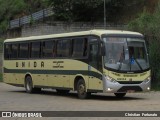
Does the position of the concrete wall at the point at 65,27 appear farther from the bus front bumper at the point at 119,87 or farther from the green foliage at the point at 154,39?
the bus front bumper at the point at 119,87

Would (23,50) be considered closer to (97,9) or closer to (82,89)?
(82,89)

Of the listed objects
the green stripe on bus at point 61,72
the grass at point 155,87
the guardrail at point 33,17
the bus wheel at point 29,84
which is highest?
the guardrail at point 33,17

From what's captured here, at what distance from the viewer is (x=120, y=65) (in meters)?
22.9

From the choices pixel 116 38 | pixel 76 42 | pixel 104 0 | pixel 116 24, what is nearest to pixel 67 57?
pixel 76 42

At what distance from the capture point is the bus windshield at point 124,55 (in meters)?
22.9

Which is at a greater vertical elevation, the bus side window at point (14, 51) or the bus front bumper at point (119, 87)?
the bus side window at point (14, 51)

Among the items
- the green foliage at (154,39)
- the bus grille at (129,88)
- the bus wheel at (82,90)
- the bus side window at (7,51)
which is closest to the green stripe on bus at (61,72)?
the bus wheel at (82,90)

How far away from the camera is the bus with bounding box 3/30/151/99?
2288 centimetres

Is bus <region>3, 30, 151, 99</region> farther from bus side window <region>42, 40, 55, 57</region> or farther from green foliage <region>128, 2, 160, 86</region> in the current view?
green foliage <region>128, 2, 160, 86</region>

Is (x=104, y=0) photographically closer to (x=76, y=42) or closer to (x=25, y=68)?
(x=25, y=68)

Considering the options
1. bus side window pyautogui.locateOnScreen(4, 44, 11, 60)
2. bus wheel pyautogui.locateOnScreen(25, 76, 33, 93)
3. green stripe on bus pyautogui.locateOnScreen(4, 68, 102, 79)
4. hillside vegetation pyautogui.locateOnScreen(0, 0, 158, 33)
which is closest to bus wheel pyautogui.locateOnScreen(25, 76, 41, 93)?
bus wheel pyautogui.locateOnScreen(25, 76, 33, 93)

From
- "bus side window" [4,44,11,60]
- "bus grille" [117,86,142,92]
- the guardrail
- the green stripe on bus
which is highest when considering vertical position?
the guardrail

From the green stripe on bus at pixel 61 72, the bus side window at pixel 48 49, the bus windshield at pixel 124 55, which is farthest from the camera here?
the bus side window at pixel 48 49

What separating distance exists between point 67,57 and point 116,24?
16.4 meters
